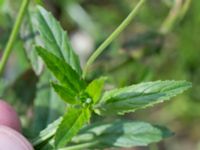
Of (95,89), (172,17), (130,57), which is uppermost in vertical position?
(95,89)

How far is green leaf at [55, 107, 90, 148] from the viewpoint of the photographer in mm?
881

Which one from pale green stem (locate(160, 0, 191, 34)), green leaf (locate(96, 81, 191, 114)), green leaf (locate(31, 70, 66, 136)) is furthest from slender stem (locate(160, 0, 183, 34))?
green leaf (locate(96, 81, 191, 114))

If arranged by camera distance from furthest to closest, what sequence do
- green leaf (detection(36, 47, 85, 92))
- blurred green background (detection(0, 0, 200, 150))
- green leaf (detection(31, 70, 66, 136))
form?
1. blurred green background (detection(0, 0, 200, 150))
2. green leaf (detection(31, 70, 66, 136))
3. green leaf (detection(36, 47, 85, 92))

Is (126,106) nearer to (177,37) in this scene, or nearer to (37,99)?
(37,99)

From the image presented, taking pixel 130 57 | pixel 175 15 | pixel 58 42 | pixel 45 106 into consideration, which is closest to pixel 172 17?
pixel 175 15

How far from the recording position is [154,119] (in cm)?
199

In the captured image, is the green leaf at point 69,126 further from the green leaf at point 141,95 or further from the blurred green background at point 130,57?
the blurred green background at point 130,57

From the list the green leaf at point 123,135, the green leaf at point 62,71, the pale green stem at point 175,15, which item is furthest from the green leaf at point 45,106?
the pale green stem at point 175,15

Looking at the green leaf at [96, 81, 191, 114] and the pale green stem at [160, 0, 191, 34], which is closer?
the green leaf at [96, 81, 191, 114]

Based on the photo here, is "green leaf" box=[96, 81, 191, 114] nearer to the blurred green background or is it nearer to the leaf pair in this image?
the leaf pair

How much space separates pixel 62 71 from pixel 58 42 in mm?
87

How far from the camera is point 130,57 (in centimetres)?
155

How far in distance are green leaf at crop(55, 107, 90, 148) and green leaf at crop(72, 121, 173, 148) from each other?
4.6 inches

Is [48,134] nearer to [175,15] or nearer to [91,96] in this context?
[91,96]
